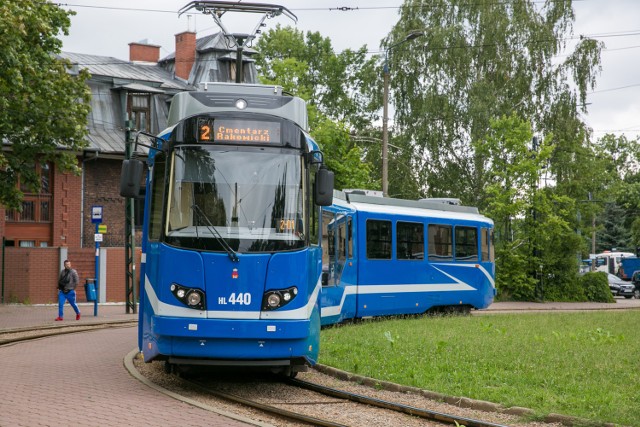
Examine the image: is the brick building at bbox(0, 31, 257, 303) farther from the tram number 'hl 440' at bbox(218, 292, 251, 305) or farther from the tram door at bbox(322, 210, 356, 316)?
the tram number 'hl 440' at bbox(218, 292, 251, 305)

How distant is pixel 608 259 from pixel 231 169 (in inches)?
2669

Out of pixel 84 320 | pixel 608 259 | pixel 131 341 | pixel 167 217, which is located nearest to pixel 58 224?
pixel 84 320

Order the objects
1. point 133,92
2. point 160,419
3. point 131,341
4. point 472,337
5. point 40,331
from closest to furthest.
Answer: point 160,419, point 472,337, point 131,341, point 40,331, point 133,92

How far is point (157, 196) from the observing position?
12.4 m

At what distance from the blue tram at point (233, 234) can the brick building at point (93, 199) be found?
20907mm

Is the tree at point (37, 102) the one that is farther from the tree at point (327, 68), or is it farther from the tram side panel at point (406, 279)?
the tree at point (327, 68)

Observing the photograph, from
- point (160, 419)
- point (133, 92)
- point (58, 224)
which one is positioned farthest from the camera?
point (133, 92)

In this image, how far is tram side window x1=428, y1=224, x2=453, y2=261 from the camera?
25516mm

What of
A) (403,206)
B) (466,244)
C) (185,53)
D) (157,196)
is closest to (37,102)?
(403,206)

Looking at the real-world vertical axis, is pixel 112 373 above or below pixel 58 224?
below

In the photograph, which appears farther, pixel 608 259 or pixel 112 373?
pixel 608 259

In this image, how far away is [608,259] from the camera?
247 feet

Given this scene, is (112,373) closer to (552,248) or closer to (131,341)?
(131,341)

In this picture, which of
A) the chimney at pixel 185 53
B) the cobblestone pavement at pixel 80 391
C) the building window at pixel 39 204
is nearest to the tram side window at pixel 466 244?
the cobblestone pavement at pixel 80 391
